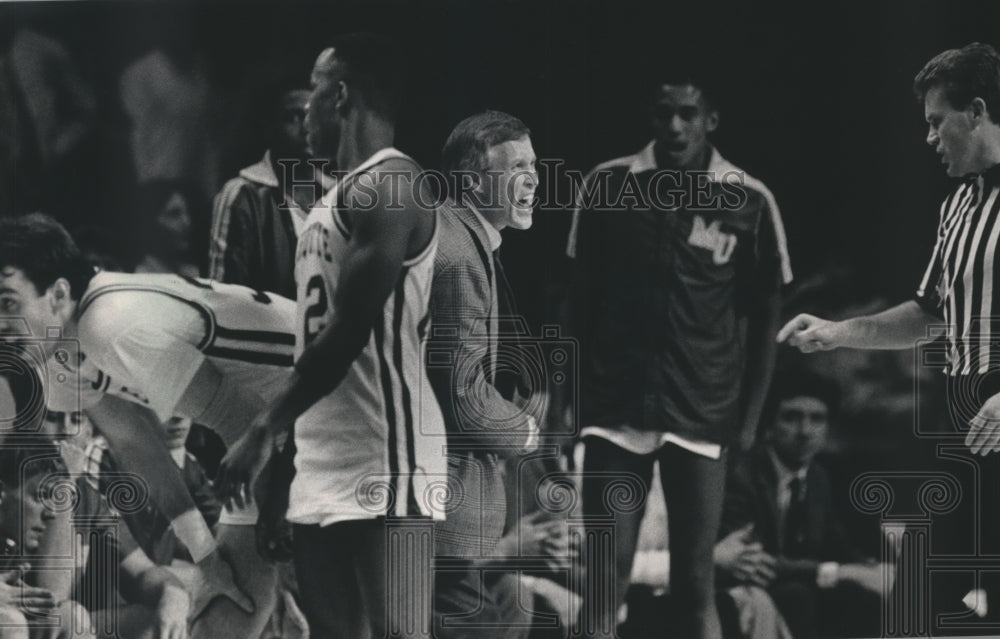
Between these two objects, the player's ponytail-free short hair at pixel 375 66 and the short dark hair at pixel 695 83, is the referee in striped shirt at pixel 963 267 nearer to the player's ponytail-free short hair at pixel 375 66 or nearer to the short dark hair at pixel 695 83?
the short dark hair at pixel 695 83

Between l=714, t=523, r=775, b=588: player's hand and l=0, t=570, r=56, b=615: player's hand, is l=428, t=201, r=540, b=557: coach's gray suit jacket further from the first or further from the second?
l=0, t=570, r=56, b=615: player's hand

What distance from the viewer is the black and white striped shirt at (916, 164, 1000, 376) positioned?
400 cm

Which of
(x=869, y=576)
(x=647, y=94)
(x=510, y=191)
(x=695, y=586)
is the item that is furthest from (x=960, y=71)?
(x=695, y=586)

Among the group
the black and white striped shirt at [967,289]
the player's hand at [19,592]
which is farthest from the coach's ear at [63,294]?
the black and white striped shirt at [967,289]

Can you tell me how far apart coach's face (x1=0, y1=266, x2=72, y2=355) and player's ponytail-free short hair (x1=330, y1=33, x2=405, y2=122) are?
3.94 ft

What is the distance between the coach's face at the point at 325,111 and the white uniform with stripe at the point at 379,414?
274mm

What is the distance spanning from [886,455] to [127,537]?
2554mm

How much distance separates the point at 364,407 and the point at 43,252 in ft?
3.98

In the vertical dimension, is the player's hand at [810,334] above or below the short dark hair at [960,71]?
below

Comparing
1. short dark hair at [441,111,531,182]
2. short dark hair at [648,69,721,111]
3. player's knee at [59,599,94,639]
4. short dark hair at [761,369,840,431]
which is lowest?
player's knee at [59,599,94,639]

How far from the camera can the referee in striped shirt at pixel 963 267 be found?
400 cm

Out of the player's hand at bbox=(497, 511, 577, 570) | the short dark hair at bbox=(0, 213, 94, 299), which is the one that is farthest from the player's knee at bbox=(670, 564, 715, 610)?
the short dark hair at bbox=(0, 213, 94, 299)

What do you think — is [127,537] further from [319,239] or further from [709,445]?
[709,445]

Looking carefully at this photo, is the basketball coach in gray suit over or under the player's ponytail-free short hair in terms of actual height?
under
